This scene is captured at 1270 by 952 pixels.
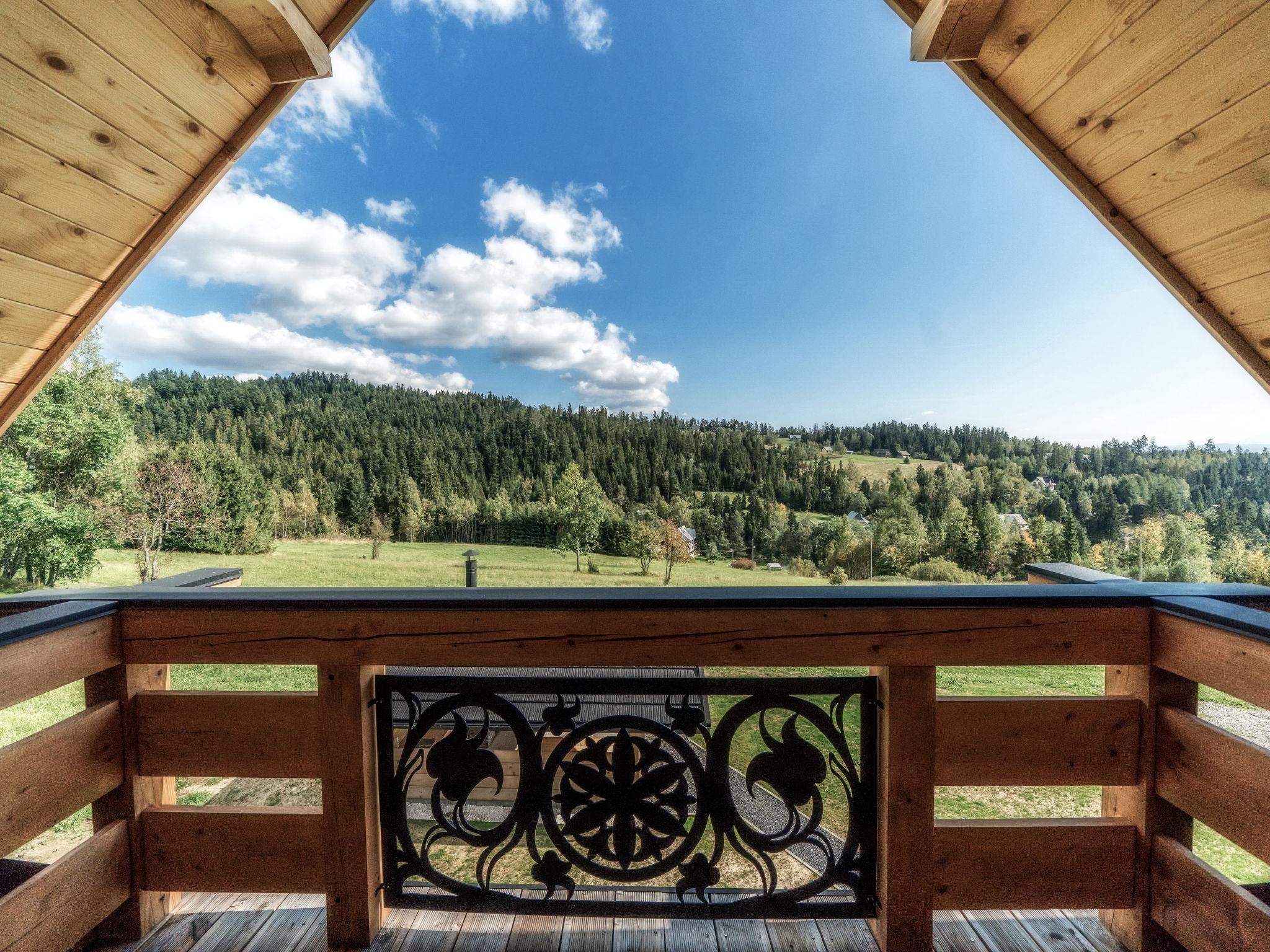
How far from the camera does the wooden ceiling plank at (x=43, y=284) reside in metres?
1.18

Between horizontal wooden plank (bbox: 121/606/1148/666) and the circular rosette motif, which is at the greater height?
horizontal wooden plank (bbox: 121/606/1148/666)

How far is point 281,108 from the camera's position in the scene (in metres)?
1.42

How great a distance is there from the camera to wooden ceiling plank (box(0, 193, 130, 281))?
1.13m

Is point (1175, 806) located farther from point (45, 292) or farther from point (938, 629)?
point (45, 292)

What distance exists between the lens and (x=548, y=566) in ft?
30.3

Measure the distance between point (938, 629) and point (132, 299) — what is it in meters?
15.5

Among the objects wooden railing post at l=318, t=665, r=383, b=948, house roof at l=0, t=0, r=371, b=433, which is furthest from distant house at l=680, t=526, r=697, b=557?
wooden railing post at l=318, t=665, r=383, b=948

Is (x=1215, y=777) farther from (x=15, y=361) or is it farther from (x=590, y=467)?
(x=590, y=467)

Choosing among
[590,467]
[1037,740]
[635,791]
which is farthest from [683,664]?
[590,467]

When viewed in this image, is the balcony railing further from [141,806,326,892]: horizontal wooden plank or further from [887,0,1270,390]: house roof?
[887,0,1270,390]: house roof

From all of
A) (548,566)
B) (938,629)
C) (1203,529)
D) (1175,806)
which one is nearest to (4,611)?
(938,629)

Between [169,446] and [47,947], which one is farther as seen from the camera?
[169,446]

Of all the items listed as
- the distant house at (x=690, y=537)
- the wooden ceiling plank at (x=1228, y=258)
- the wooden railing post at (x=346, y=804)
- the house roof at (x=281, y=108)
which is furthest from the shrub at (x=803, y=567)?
the wooden railing post at (x=346, y=804)

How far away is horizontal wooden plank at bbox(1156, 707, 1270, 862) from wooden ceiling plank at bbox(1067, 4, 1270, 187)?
115 centimetres
